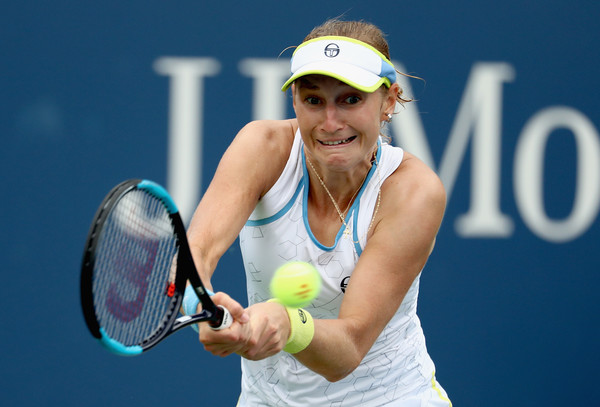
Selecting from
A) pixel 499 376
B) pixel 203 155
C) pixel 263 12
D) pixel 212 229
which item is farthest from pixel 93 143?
pixel 499 376

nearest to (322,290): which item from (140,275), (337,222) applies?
(337,222)

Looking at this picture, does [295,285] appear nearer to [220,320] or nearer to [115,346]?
[220,320]

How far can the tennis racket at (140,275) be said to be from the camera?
1.65 metres

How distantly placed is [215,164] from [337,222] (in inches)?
55.9

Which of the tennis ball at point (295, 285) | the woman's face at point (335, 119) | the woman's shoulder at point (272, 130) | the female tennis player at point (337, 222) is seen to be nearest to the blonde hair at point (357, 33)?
the female tennis player at point (337, 222)

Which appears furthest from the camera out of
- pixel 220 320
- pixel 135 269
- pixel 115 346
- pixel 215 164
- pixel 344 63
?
pixel 215 164

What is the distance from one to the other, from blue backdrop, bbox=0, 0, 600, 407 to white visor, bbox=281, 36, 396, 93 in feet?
4.88

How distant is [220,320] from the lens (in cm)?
177

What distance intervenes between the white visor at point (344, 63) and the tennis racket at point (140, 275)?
1.78 feet

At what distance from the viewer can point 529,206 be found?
3756mm

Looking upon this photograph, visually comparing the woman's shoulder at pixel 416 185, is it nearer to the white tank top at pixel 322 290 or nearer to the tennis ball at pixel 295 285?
the white tank top at pixel 322 290

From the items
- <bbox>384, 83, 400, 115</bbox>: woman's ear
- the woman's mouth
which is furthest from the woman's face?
<bbox>384, 83, 400, 115</bbox>: woman's ear

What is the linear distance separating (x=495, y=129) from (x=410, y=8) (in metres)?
0.65

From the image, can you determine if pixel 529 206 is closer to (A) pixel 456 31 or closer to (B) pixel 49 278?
(A) pixel 456 31
